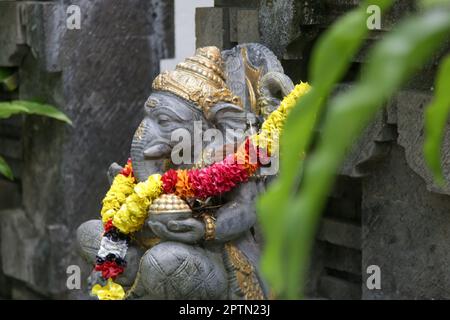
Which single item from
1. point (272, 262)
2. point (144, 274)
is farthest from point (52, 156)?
point (272, 262)

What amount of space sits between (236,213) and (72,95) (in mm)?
2283

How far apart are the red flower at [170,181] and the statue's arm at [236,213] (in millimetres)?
168

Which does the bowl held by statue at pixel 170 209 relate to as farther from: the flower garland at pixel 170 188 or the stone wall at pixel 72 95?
the stone wall at pixel 72 95

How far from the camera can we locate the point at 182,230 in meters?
3.02

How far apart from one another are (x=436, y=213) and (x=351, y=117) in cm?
329

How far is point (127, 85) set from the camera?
17.3ft

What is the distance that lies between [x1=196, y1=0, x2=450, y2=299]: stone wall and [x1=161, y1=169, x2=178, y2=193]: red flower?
1.00 metres

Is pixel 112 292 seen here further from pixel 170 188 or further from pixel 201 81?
pixel 201 81

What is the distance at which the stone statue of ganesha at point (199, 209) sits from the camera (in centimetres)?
302

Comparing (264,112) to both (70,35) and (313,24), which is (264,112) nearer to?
(313,24)

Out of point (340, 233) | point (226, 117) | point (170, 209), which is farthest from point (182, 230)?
point (340, 233)

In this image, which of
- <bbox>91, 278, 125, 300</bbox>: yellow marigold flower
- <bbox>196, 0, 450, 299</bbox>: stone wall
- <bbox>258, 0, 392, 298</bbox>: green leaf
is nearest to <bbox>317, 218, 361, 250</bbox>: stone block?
<bbox>196, 0, 450, 299</bbox>: stone wall

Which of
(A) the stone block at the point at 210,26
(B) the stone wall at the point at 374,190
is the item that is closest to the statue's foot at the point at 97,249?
(B) the stone wall at the point at 374,190

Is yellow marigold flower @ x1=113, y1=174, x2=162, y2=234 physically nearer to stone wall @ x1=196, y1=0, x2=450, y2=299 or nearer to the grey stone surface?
stone wall @ x1=196, y1=0, x2=450, y2=299
